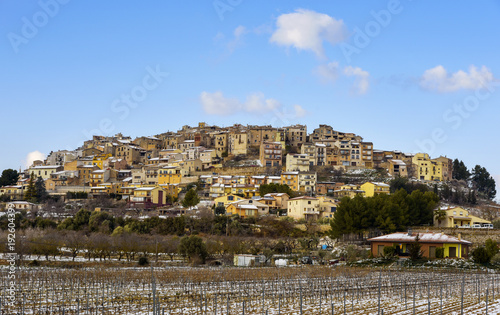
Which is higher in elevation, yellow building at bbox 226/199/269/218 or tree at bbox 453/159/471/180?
tree at bbox 453/159/471/180

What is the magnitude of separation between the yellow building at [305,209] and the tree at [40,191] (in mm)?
29680

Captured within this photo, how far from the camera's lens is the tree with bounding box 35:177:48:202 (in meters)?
72.4

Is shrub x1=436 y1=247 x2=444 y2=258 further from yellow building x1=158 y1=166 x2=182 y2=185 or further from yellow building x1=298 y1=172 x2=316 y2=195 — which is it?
yellow building x1=158 y1=166 x2=182 y2=185

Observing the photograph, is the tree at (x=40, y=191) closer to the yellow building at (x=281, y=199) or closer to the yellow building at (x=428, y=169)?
the yellow building at (x=281, y=199)

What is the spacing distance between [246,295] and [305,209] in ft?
123

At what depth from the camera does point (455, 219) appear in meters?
50.4

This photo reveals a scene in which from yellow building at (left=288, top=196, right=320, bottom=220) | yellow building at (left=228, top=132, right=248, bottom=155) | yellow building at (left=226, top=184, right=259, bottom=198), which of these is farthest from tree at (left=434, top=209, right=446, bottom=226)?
yellow building at (left=228, top=132, right=248, bottom=155)

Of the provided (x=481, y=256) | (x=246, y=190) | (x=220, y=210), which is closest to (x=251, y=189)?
(x=246, y=190)

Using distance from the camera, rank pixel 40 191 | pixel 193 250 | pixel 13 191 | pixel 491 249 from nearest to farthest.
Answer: pixel 491 249, pixel 193 250, pixel 40 191, pixel 13 191

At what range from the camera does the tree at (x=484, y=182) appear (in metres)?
83.0

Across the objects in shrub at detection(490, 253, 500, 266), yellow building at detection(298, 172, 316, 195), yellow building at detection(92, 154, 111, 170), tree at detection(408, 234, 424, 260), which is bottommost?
shrub at detection(490, 253, 500, 266)

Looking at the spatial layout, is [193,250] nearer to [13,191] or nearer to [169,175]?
[169,175]

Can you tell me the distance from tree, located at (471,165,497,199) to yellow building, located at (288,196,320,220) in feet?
106

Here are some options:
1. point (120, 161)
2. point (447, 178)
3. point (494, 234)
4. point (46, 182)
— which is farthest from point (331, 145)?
point (494, 234)
